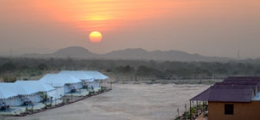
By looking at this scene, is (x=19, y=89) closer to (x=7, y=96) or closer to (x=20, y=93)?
(x=20, y=93)

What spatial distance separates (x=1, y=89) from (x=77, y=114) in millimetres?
6274

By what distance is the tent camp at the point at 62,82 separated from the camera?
4244cm

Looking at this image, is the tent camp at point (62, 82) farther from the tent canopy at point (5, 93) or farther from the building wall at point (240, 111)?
the building wall at point (240, 111)

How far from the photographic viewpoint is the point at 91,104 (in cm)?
3631

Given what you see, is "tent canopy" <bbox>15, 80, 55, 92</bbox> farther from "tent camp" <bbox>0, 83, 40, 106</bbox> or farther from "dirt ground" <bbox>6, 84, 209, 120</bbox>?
Result: "dirt ground" <bbox>6, 84, 209, 120</bbox>

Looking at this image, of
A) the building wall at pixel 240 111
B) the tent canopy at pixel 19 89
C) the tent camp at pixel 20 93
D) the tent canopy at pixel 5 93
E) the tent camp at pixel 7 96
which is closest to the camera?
the building wall at pixel 240 111

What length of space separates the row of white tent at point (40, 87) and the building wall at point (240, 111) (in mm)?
15468

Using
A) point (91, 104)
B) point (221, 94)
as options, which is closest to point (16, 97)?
point (91, 104)

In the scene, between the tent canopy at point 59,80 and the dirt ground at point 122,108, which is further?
the tent canopy at point 59,80

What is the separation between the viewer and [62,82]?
4394 centimetres

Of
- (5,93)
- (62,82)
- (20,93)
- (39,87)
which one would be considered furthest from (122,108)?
(62,82)

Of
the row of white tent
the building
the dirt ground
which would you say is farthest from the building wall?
the row of white tent

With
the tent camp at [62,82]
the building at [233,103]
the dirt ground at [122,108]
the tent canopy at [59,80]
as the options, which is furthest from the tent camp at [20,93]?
the building at [233,103]

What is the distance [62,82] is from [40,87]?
674cm
